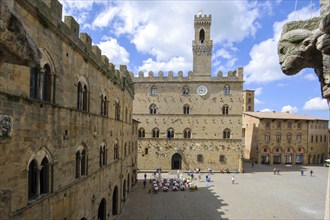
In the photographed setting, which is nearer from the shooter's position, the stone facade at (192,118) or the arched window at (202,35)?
the stone facade at (192,118)

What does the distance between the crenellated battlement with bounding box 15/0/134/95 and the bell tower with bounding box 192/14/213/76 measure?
23704mm

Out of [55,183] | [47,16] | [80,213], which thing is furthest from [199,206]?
[47,16]

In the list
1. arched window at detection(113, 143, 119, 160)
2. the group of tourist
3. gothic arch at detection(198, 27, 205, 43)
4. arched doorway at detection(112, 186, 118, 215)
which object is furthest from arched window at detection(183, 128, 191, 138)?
arched doorway at detection(112, 186, 118, 215)

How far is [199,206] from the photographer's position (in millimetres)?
19766

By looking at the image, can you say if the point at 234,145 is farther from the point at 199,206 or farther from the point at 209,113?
the point at 199,206

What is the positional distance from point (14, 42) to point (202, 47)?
3656 centimetres

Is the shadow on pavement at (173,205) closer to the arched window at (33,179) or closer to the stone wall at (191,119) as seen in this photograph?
the arched window at (33,179)

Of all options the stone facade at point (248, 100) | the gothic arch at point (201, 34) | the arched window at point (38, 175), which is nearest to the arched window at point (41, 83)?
the arched window at point (38, 175)

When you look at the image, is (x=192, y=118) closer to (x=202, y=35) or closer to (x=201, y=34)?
(x=202, y=35)

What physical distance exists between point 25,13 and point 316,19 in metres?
6.58

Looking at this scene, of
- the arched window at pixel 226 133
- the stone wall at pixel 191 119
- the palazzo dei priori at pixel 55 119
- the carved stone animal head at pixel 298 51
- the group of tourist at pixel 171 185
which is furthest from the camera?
the arched window at pixel 226 133

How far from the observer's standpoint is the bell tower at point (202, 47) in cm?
3666

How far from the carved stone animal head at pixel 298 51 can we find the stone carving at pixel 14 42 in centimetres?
274

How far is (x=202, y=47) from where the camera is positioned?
37.1 m
